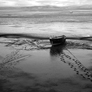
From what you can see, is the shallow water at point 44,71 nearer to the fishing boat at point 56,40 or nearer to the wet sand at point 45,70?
the wet sand at point 45,70

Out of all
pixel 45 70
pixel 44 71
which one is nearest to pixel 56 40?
pixel 45 70

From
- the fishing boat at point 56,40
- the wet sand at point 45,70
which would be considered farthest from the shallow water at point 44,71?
the fishing boat at point 56,40

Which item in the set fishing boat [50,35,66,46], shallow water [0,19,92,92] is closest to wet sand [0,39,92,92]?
shallow water [0,19,92,92]

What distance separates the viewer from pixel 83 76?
14.0 m

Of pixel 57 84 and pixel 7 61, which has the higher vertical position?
pixel 7 61

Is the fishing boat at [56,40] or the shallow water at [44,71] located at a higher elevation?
the fishing boat at [56,40]

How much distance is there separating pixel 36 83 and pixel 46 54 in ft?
27.2

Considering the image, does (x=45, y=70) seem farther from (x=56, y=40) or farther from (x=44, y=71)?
(x=56, y=40)

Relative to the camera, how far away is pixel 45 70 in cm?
1555

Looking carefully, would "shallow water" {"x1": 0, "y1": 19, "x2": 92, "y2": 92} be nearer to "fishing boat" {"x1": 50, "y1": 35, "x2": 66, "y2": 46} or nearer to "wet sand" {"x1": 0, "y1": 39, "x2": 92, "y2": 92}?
"wet sand" {"x1": 0, "y1": 39, "x2": 92, "y2": 92}

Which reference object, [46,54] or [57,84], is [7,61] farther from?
[57,84]

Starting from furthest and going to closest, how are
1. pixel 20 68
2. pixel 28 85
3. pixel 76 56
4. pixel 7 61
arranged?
pixel 76 56 → pixel 7 61 → pixel 20 68 → pixel 28 85

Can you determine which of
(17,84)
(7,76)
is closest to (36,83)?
(17,84)

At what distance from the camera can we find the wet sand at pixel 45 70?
40.3ft
